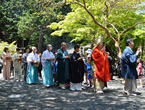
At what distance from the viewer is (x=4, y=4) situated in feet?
94.3

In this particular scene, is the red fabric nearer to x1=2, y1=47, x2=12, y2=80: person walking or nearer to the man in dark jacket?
the man in dark jacket

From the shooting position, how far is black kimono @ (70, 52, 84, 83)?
23.6 feet

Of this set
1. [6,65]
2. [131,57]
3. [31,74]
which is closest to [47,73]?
[31,74]

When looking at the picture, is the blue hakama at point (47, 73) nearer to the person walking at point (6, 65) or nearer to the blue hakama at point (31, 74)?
the blue hakama at point (31, 74)

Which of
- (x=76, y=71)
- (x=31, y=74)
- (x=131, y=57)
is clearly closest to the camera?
(x=131, y=57)

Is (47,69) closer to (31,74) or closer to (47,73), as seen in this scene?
(47,73)

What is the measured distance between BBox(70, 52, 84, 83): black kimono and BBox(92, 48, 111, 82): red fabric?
887 millimetres

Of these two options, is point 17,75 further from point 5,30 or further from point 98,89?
point 5,30

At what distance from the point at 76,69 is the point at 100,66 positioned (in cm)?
113

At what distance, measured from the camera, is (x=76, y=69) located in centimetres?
727

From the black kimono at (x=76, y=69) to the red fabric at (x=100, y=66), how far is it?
2.91 feet

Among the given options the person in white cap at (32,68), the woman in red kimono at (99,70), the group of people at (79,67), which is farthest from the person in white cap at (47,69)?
the woman in red kimono at (99,70)

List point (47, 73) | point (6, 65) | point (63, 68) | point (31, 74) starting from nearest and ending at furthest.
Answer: point (63, 68), point (47, 73), point (31, 74), point (6, 65)

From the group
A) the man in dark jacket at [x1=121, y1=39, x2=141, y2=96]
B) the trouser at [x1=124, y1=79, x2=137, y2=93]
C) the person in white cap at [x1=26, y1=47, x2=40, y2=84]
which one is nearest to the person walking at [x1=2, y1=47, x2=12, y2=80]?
the person in white cap at [x1=26, y1=47, x2=40, y2=84]
